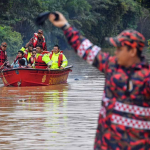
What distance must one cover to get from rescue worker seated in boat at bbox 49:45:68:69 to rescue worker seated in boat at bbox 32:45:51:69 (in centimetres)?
37

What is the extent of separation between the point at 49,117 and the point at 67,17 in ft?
184

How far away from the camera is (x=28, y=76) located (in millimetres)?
19750

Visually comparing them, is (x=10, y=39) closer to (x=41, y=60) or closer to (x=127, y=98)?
(x=41, y=60)

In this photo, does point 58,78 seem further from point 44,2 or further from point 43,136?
point 44,2

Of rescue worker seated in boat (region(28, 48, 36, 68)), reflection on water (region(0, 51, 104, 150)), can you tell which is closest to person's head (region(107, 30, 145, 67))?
reflection on water (region(0, 51, 104, 150))

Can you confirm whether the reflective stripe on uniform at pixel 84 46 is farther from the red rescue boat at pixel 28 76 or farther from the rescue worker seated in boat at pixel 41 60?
the rescue worker seated in boat at pixel 41 60

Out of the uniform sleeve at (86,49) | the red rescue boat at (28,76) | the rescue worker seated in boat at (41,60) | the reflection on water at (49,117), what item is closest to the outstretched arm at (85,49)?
the uniform sleeve at (86,49)

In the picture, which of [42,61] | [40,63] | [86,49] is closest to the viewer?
[86,49]

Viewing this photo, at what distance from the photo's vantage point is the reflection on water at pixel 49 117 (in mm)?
8680

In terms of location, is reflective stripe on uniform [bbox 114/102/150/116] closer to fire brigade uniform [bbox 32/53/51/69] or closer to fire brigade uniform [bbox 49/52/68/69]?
fire brigade uniform [bbox 32/53/51/69]

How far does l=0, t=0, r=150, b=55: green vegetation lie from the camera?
51.3m

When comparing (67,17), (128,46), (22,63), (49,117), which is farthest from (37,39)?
Result: (67,17)

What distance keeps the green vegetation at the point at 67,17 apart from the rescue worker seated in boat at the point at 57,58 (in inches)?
1026

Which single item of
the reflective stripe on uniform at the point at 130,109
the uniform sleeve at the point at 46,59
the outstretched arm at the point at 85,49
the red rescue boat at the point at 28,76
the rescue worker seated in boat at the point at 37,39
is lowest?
the red rescue boat at the point at 28,76
